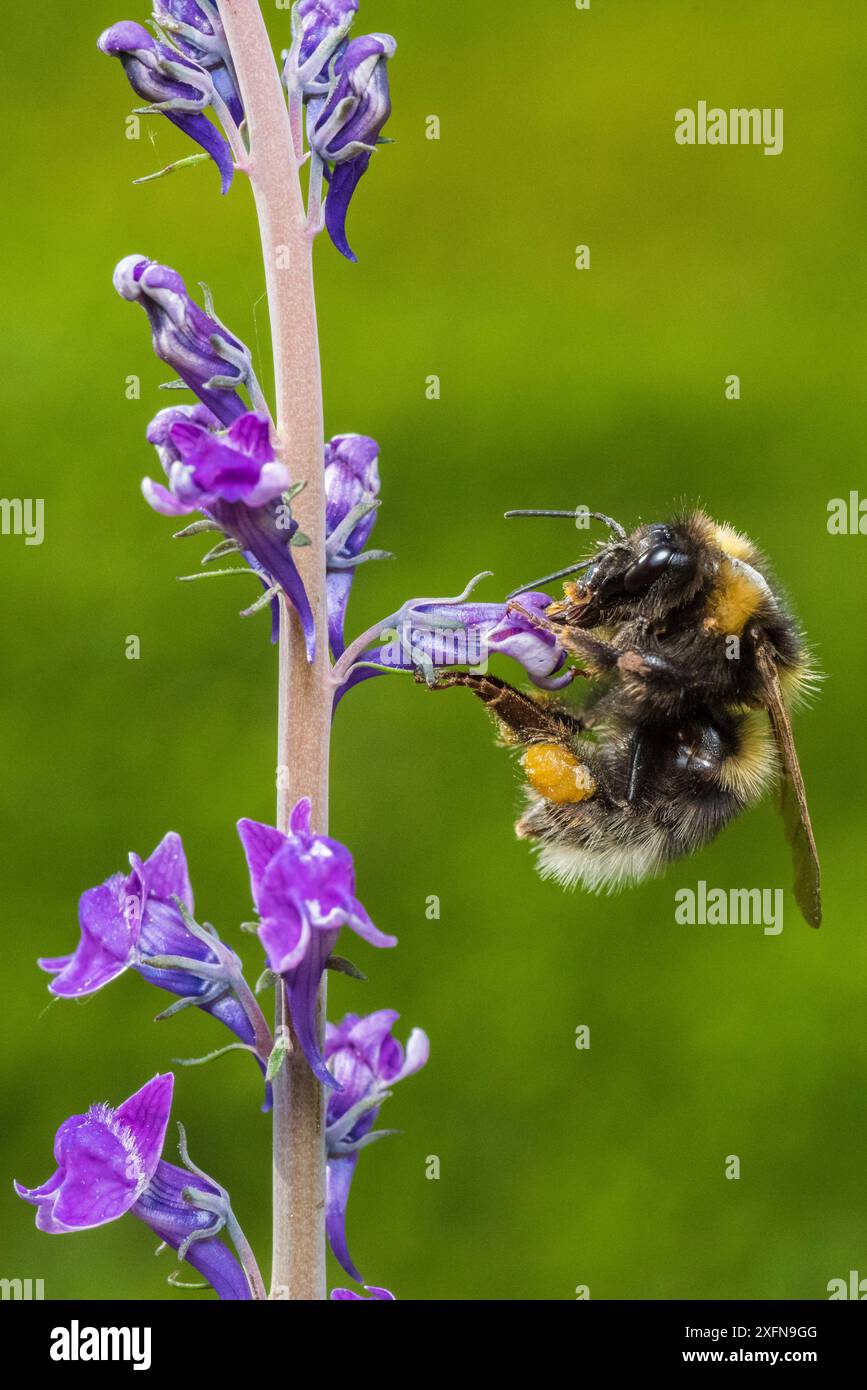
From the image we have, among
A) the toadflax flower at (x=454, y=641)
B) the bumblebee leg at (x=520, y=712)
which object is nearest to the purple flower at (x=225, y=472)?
the toadflax flower at (x=454, y=641)

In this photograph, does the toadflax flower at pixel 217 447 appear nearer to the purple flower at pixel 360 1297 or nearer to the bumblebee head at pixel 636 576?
the bumblebee head at pixel 636 576

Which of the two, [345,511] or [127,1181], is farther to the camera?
[345,511]

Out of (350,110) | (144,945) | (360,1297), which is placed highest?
(350,110)

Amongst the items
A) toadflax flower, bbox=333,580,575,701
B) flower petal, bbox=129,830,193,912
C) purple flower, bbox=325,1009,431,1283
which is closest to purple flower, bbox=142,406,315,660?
toadflax flower, bbox=333,580,575,701

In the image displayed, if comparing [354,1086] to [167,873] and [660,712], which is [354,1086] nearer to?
[167,873]

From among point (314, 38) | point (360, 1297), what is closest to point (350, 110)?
point (314, 38)

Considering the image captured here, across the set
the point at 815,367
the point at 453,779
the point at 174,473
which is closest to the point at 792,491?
the point at 815,367

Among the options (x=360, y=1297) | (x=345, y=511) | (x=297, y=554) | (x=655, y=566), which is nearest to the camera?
(x=297, y=554)
